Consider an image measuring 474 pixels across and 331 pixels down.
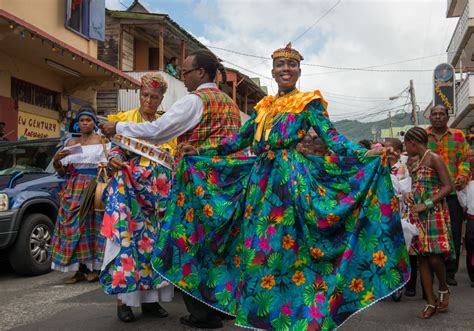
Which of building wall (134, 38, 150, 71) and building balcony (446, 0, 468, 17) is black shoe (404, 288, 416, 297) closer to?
building wall (134, 38, 150, 71)

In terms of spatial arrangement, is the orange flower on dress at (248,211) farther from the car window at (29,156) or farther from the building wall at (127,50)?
the building wall at (127,50)

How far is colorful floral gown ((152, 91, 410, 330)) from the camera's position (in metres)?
3.15

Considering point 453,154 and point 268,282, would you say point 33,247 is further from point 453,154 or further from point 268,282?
point 453,154

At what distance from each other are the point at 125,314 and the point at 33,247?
2.88 m

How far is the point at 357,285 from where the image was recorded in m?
3.14

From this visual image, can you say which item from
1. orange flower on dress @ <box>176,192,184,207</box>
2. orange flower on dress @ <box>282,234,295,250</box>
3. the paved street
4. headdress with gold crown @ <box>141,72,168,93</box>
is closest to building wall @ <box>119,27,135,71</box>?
the paved street

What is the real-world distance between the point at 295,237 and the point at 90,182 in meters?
3.68

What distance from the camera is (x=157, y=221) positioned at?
4551 millimetres

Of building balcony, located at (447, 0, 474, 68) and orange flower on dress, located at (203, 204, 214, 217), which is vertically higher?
building balcony, located at (447, 0, 474, 68)

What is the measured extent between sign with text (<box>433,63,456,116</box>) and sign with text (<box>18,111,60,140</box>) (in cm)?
1634

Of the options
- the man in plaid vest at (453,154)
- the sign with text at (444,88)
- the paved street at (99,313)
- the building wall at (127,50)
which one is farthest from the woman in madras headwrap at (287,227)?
the sign with text at (444,88)

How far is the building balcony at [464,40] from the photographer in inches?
916

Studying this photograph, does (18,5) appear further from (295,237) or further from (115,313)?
(295,237)

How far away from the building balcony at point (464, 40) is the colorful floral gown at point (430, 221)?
815 inches
